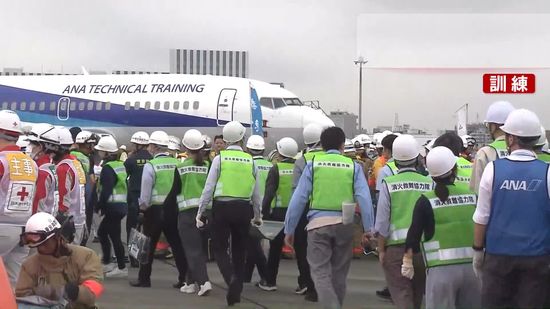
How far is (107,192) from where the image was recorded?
10.5 meters

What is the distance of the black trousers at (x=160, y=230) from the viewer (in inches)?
373

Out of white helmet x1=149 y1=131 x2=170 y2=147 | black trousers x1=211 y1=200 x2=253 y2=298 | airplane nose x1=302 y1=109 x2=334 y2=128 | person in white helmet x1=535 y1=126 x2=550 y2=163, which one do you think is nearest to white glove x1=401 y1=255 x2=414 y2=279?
person in white helmet x1=535 y1=126 x2=550 y2=163

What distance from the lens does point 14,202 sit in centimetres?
666

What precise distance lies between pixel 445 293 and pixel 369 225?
1.87 meters

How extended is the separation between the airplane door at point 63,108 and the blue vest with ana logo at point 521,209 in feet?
78.3

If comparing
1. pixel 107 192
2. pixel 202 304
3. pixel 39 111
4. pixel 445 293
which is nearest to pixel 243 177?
pixel 202 304

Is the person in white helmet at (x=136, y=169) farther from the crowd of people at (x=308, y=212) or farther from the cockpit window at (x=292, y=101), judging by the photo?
the cockpit window at (x=292, y=101)

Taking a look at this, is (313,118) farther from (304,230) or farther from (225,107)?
(304,230)

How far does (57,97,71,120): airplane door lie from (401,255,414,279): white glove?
2304 centimetres

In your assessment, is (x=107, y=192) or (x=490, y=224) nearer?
(x=490, y=224)

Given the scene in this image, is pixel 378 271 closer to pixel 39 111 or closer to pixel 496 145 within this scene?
pixel 496 145

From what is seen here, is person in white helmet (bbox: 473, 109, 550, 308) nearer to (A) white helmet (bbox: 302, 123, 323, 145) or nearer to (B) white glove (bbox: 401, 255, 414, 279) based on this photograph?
(B) white glove (bbox: 401, 255, 414, 279)

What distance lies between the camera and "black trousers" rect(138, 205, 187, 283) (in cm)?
947

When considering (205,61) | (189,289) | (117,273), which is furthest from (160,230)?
(205,61)
